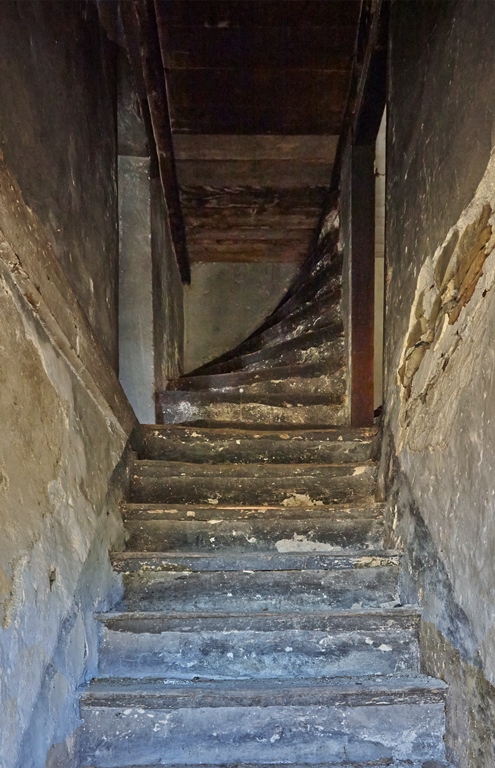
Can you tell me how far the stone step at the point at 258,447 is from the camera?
258 centimetres

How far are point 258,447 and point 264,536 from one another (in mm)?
624

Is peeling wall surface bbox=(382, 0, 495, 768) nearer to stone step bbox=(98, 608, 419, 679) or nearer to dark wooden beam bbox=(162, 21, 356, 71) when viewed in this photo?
stone step bbox=(98, 608, 419, 679)

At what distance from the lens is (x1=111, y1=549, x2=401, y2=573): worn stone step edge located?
1909 mm

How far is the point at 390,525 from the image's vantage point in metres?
1.99

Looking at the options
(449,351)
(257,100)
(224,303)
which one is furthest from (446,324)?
(224,303)

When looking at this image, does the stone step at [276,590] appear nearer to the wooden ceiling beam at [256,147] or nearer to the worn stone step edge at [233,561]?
the worn stone step edge at [233,561]

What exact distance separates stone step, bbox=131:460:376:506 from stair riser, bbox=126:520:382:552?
0.24 m

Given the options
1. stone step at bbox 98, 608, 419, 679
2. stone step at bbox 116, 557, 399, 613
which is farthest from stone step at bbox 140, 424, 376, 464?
stone step at bbox 98, 608, 419, 679

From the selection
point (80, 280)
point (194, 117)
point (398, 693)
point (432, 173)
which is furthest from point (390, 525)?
point (194, 117)

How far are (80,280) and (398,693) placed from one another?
1.86 metres

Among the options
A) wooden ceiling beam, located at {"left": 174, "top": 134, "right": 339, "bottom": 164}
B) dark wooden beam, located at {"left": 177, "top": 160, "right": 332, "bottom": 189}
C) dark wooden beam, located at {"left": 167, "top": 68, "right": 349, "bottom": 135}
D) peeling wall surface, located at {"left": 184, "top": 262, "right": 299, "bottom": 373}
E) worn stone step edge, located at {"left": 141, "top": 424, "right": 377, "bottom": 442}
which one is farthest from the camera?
peeling wall surface, located at {"left": 184, "top": 262, "right": 299, "bottom": 373}

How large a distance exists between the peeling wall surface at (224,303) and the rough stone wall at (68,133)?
110 inches

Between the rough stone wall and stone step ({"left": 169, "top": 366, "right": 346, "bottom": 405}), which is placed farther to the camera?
stone step ({"left": 169, "top": 366, "right": 346, "bottom": 405})

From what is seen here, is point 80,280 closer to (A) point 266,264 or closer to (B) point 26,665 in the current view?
(B) point 26,665
